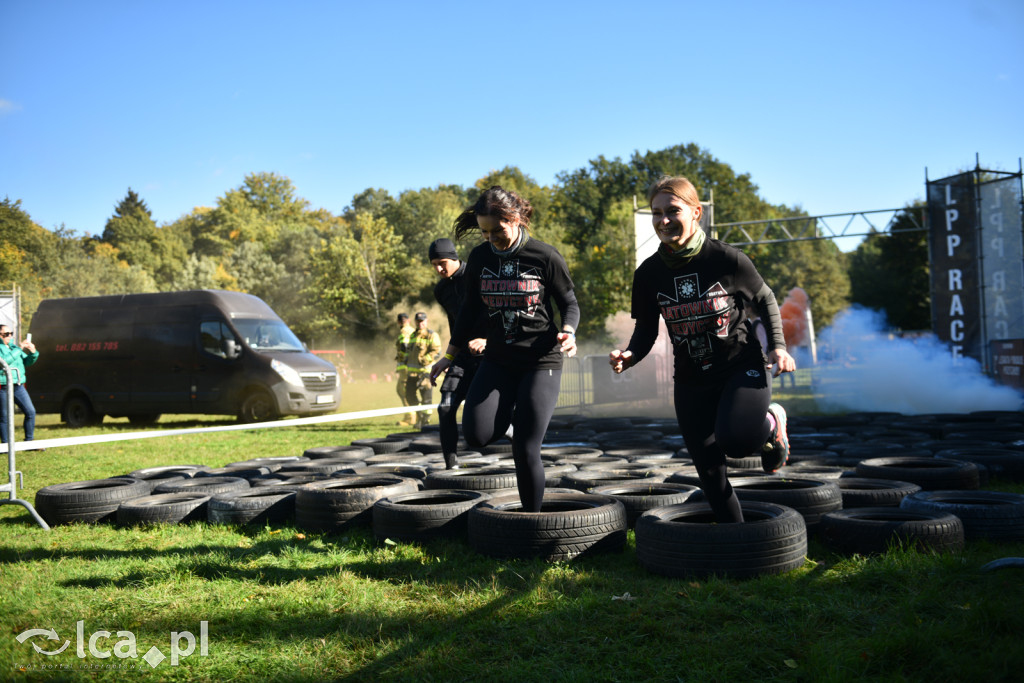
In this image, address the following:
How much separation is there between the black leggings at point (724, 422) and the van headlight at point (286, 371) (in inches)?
521

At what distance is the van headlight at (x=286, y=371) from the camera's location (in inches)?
626

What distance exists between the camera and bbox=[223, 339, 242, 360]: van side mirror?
1622cm

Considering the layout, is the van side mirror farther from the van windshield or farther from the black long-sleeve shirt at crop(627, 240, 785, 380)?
the black long-sleeve shirt at crop(627, 240, 785, 380)

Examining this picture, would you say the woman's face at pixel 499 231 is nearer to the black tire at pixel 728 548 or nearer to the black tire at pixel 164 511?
the black tire at pixel 728 548

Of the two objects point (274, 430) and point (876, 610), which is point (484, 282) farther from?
point (274, 430)

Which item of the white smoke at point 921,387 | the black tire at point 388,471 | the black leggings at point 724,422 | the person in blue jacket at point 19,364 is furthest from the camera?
the white smoke at point 921,387

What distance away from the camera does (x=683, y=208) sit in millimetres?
3859

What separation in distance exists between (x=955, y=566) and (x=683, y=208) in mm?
2305

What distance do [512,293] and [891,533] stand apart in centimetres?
257

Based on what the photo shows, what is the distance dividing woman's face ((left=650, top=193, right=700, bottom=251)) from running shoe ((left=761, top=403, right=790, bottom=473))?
3.34 feet

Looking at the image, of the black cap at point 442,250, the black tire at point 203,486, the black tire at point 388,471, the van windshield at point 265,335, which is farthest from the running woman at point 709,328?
the van windshield at point 265,335

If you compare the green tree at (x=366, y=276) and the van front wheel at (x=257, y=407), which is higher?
the green tree at (x=366, y=276)

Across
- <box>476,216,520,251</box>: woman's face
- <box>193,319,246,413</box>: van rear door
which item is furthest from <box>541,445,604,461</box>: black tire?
<box>193,319,246,413</box>: van rear door

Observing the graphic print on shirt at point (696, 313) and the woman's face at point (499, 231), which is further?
the woman's face at point (499, 231)
